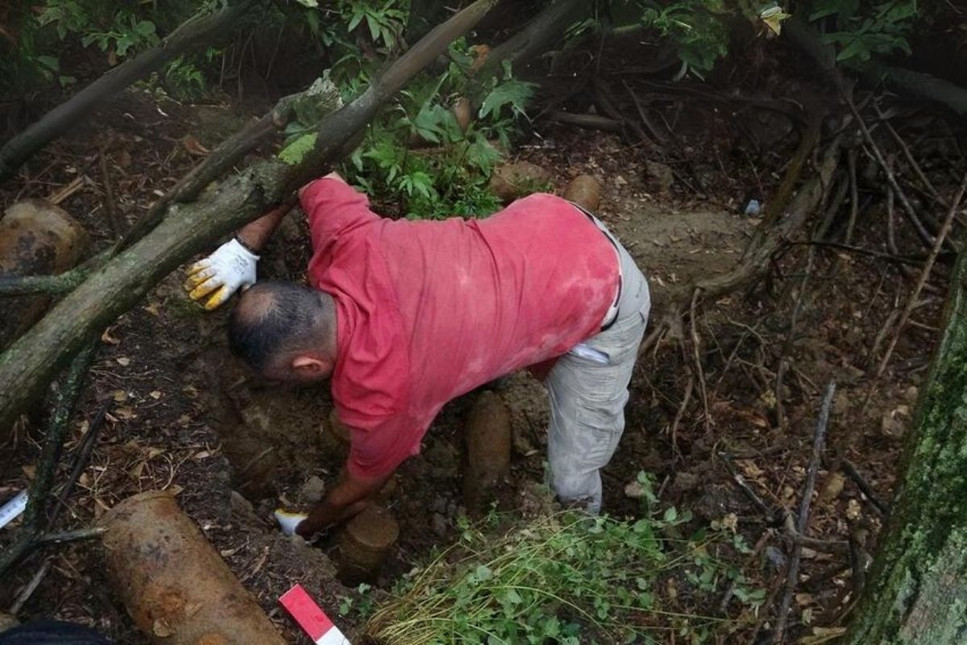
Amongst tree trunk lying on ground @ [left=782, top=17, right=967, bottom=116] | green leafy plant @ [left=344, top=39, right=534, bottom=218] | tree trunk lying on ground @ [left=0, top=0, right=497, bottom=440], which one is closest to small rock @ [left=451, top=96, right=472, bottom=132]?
green leafy plant @ [left=344, top=39, right=534, bottom=218]

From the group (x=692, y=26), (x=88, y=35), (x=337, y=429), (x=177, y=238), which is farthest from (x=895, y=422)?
(x=88, y=35)

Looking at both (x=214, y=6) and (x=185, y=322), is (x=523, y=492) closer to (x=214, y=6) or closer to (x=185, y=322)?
(x=185, y=322)

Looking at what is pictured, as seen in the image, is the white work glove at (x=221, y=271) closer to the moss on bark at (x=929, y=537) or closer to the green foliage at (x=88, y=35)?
the green foliage at (x=88, y=35)

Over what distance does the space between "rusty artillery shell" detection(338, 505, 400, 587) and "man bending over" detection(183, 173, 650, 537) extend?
0.44 feet

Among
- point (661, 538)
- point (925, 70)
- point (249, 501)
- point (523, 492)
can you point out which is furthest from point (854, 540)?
point (925, 70)

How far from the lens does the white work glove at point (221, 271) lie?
310 cm

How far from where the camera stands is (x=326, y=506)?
121 inches

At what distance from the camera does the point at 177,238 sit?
245 cm

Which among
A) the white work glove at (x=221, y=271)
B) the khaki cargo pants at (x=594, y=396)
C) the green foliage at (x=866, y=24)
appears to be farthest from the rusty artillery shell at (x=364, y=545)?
the green foliage at (x=866, y=24)

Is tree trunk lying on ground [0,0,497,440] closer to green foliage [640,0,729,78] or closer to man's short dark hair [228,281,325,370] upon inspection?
man's short dark hair [228,281,325,370]

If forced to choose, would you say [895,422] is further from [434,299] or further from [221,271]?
[221,271]

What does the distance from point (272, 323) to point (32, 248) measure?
3.58 feet

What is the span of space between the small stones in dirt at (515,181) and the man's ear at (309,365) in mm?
1806

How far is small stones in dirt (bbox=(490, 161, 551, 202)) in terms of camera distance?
162 inches
